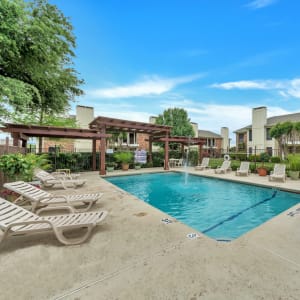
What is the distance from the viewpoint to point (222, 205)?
21.3 feet

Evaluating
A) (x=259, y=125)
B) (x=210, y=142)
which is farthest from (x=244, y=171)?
(x=210, y=142)

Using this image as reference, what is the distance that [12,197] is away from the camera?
498cm

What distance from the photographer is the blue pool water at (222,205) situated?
475 cm

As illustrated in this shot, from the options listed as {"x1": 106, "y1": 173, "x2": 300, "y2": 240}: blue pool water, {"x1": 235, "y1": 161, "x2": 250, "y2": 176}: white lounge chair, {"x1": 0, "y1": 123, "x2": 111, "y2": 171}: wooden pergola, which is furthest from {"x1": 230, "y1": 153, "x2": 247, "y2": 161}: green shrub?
{"x1": 0, "y1": 123, "x2": 111, "y2": 171}: wooden pergola

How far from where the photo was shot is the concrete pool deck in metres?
1.88

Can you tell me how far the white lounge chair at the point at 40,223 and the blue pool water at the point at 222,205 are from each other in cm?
289

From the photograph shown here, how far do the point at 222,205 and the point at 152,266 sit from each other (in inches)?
197

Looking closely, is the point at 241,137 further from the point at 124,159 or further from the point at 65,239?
the point at 65,239

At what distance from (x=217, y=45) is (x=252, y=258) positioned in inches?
513

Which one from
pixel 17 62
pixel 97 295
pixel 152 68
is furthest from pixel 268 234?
pixel 152 68

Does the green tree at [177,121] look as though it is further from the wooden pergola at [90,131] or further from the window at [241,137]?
the window at [241,137]

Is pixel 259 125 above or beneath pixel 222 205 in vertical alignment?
above

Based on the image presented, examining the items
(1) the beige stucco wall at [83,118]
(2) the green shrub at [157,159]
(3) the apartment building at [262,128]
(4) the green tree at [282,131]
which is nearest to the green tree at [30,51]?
(2) the green shrub at [157,159]

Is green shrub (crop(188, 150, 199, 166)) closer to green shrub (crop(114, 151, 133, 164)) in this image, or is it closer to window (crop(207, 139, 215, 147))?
green shrub (crop(114, 151, 133, 164))
